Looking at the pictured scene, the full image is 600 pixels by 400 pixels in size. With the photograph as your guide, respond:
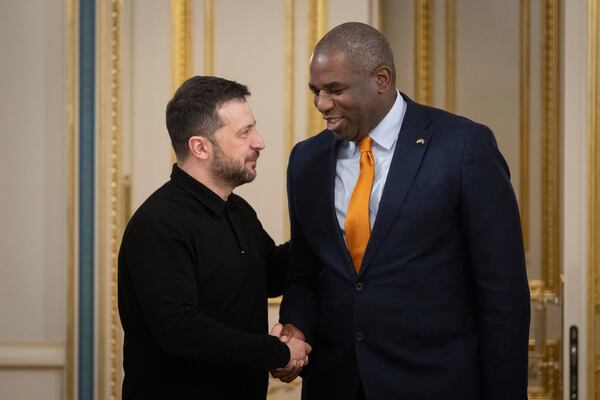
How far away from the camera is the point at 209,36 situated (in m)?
3.35

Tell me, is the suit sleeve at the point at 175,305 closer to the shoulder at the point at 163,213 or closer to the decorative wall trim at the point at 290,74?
the shoulder at the point at 163,213

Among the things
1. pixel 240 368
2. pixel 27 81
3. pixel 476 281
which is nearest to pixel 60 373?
pixel 27 81

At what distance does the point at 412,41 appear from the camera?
3695mm

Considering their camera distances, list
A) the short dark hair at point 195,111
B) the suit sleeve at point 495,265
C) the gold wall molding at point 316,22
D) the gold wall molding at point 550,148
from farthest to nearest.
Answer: the gold wall molding at point 550,148, the gold wall molding at point 316,22, the short dark hair at point 195,111, the suit sleeve at point 495,265

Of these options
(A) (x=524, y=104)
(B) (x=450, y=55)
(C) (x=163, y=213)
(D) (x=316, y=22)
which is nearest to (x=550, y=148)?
(A) (x=524, y=104)

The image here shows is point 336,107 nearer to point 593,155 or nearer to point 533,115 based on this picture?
point 593,155

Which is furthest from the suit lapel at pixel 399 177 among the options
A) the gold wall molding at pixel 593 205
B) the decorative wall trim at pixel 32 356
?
the decorative wall trim at pixel 32 356

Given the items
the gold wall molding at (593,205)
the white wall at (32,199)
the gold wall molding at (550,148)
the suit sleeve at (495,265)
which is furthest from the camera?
the gold wall molding at (550,148)

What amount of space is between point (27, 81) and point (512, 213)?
203 centimetres

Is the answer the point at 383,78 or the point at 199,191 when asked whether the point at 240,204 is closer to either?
the point at 199,191

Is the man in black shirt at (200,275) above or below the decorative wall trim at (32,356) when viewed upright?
above

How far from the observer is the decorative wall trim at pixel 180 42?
3.35 m

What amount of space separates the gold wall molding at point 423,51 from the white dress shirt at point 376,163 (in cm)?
150

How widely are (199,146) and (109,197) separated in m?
1.22
